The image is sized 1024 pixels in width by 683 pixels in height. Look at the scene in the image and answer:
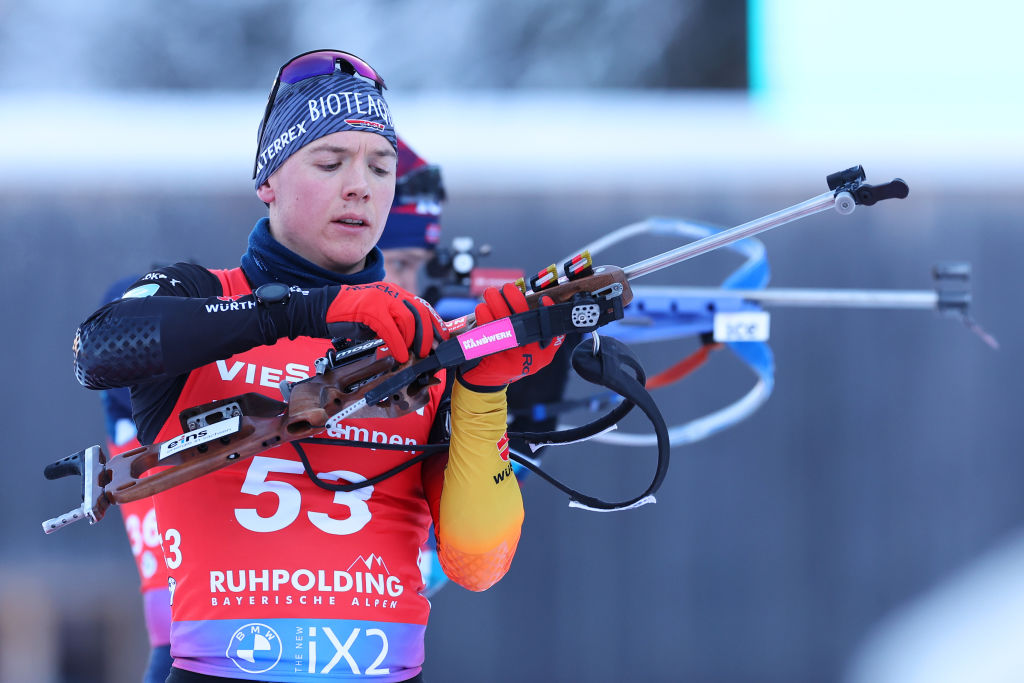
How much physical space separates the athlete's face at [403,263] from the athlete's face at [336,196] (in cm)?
126

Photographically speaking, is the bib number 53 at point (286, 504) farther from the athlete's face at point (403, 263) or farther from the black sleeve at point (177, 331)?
the athlete's face at point (403, 263)

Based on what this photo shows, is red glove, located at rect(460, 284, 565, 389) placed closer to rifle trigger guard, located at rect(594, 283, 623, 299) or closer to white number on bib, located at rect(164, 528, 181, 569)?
rifle trigger guard, located at rect(594, 283, 623, 299)

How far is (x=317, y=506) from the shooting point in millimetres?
1353

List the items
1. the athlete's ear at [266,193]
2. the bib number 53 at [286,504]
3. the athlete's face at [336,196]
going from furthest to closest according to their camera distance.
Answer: the athlete's ear at [266,193]
the athlete's face at [336,196]
the bib number 53 at [286,504]

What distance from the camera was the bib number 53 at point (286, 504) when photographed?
1.33 meters

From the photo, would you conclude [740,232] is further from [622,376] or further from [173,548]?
[173,548]

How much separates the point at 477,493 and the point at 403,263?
1492 mm

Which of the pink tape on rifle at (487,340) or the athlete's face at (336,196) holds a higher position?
the athlete's face at (336,196)

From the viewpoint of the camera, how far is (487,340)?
1.25 metres

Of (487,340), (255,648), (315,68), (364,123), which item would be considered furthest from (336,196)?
(255,648)

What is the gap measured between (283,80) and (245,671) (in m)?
0.87

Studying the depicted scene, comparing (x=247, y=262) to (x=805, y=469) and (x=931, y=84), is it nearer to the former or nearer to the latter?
(x=805, y=469)

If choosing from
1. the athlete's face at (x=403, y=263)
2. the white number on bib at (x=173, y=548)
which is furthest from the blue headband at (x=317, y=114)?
the athlete's face at (x=403, y=263)

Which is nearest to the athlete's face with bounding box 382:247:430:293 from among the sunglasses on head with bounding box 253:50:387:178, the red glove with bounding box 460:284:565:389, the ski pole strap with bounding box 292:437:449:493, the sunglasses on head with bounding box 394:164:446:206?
the sunglasses on head with bounding box 394:164:446:206
